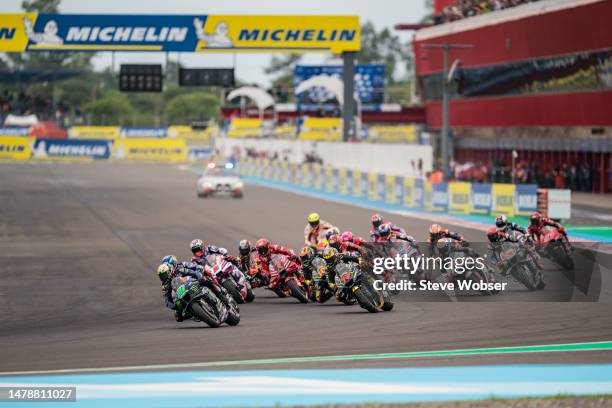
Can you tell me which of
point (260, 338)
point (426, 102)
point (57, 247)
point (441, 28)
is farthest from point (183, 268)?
point (426, 102)

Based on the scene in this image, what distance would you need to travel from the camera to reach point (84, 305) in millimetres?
21719

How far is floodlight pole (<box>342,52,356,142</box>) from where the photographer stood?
63.2 metres

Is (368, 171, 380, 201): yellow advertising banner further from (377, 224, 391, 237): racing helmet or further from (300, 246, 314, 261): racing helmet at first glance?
(300, 246, 314, 261): racing helmet

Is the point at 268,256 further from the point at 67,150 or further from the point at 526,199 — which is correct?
the point at 67,150

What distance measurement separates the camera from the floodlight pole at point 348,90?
2489 inches

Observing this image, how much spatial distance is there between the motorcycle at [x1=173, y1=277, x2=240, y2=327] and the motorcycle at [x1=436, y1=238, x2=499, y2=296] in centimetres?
441

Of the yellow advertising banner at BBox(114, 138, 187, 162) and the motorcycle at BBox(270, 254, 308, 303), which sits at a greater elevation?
the yellow advertising banner at BBox(114, 138, 187, 162)

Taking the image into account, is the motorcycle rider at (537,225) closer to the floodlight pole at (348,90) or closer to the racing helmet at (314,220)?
the racing helmet at (314,220)

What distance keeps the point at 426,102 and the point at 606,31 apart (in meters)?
31.3

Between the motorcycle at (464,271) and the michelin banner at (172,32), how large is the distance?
38580 mm

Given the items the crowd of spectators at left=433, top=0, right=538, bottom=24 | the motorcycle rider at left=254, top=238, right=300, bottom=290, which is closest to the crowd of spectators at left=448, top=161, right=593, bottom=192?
the crowd of spectators at left=433, top=0, right=538, bottom=24

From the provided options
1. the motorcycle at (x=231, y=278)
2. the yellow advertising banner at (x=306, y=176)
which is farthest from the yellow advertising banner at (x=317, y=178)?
the motorcycle at (x=231, y=278)

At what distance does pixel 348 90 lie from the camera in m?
65.4

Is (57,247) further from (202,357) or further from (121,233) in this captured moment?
(202,357)
